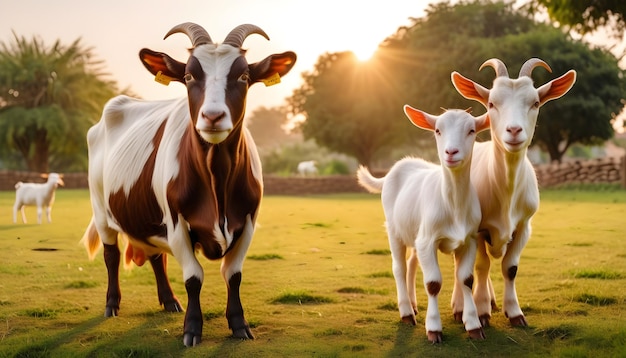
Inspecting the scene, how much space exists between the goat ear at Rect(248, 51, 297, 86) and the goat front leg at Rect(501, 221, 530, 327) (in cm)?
222

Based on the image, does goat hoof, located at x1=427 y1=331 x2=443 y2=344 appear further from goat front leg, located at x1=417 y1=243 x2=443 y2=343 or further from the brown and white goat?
the brown and white goat

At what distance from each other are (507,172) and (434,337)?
1.33 m

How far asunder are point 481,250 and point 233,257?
1985mm

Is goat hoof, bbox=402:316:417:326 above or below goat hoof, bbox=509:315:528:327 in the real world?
below

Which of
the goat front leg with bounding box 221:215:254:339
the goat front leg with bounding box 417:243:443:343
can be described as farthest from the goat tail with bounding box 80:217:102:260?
the goat front leg with bounding box 417:243:443:343

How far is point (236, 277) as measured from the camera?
5266 mm

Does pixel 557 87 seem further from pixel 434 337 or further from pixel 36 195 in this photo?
pixel 36 195

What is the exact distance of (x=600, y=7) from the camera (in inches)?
518

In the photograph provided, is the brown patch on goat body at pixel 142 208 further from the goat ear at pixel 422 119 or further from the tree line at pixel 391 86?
the tree line at pixel 391 86

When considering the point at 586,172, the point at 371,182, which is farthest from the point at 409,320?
the point at 586,172

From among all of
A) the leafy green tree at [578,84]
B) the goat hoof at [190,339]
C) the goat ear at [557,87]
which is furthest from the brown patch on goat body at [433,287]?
the leafy green tree at [578,84]

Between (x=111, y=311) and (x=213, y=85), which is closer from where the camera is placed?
(x=213, y=85)

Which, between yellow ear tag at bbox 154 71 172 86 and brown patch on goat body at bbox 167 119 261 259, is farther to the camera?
yellow ear tag at bbox 154 71 172 86

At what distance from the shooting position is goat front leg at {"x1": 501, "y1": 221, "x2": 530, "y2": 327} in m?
5.35
